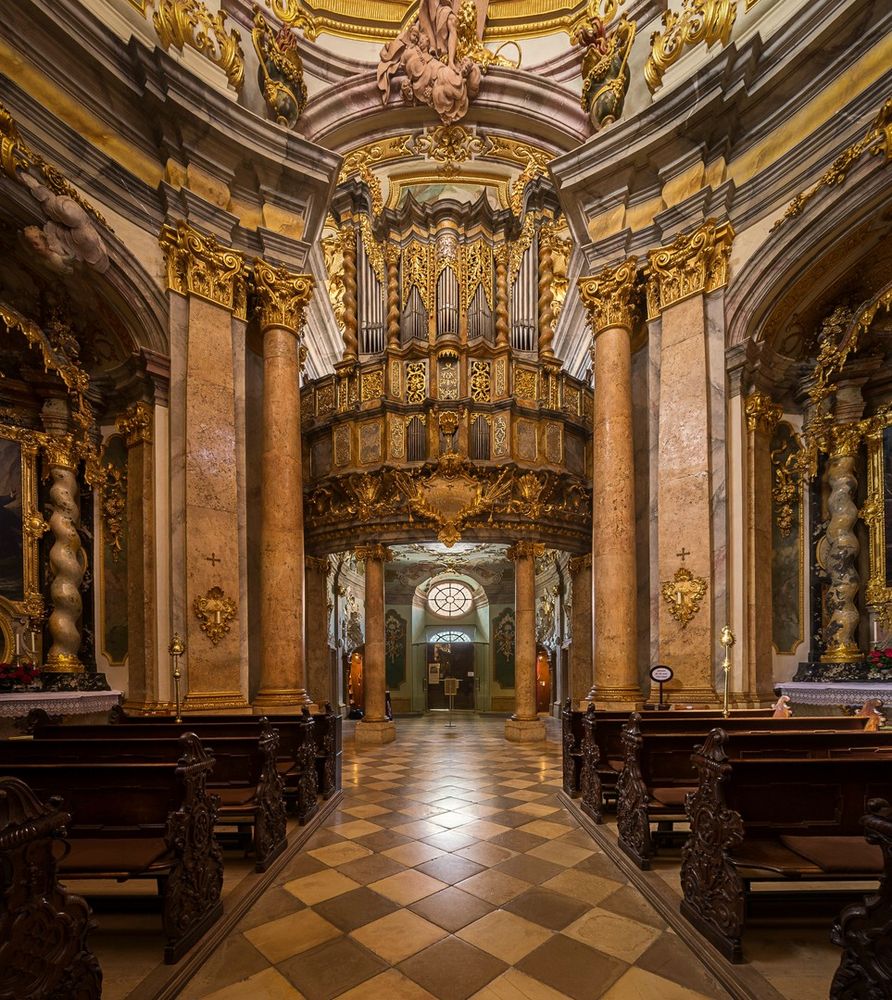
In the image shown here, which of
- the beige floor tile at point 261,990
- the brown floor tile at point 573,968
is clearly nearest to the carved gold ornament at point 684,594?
the brown floor tile at point 573,968

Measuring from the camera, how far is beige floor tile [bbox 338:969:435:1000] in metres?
2.75

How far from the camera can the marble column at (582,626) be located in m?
12.7

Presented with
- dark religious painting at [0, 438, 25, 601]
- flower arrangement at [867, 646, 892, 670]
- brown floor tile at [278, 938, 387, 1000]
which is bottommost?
brown floor tile at [278, 938, 387, 1000]

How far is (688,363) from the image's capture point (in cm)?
807

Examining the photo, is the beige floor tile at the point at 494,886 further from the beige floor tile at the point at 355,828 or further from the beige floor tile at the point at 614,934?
the beige floor tile at the point at 355,828

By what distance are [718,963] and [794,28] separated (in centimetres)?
945

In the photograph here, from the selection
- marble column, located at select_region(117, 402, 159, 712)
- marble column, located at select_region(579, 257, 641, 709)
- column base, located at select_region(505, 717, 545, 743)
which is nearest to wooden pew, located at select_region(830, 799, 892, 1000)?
marble column, located at select_region(579, 257, 641, 709)

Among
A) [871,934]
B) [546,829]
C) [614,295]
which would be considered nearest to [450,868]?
[546,829]

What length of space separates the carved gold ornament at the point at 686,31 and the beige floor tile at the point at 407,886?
10600 millimetres

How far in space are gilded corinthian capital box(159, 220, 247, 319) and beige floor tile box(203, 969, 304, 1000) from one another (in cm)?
783

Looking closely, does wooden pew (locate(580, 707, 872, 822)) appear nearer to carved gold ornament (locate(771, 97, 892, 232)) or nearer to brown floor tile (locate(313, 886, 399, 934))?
brown floor tile (locate(313, 886, 399, 934))

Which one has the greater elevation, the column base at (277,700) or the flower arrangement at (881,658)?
the flower arrangement at (881,658)

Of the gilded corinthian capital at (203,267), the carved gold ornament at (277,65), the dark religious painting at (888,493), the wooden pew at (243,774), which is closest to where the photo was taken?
the wooden pew at (243,774)

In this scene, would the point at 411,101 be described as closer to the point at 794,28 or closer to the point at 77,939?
the point at 794,28
